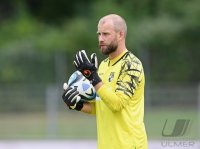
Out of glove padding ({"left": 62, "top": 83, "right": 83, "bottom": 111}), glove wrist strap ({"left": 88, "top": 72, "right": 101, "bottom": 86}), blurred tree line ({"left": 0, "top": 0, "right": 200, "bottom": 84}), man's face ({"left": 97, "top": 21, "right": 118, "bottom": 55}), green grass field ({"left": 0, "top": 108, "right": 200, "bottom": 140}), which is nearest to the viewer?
glove wrist strap ({"left": 88, "top": 72, "right": 101, "bottom": 86})

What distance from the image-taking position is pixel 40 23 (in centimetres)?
2880

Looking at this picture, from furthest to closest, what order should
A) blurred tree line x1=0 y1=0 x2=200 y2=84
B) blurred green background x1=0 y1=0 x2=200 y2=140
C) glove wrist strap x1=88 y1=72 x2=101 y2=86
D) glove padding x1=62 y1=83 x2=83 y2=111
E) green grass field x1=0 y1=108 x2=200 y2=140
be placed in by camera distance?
blurred tree line x1=0 y1=0 x2=200 y2=84 < blurred green background x1=0 y1=0 x2=200 y2=140 < green grass field x1=0 y1=108 x2=200 y2=140 < glove padding x1=62 y1=83 x2=83 y2=111 < glove wrist strap x1=88 y1=72 x2=101 y2=86

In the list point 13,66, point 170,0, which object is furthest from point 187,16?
point 13,66

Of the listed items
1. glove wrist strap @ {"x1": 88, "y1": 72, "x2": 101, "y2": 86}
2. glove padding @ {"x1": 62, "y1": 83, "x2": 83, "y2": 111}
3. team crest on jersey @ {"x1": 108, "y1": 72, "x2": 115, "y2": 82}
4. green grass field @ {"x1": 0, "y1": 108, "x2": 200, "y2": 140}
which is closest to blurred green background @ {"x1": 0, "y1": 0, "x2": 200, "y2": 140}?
green grass field @ {"x1": 0, "y1": 108, "x2": 200, "y2": 140}

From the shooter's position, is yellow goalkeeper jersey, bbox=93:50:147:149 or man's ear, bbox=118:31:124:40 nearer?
yellow goalkeeper jersey, bbox=93:50:147:149

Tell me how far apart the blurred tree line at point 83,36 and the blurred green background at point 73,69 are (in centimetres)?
2

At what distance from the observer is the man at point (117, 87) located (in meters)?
6.30

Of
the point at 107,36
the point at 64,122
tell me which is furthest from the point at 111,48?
the point at 64,122

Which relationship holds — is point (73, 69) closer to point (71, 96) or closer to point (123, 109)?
point (71, 96)

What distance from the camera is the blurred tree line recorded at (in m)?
18.9

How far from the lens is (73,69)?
18797 millimetres

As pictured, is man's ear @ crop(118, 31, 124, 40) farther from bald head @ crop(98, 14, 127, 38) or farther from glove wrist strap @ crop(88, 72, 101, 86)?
glove wrist strap @ crop(88, 72, 101, 86)

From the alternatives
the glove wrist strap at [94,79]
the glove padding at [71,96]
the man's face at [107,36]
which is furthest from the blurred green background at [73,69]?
the glove wrist strap at [94,79]

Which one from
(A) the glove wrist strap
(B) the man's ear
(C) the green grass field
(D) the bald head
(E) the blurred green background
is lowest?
(C) the green grass field
